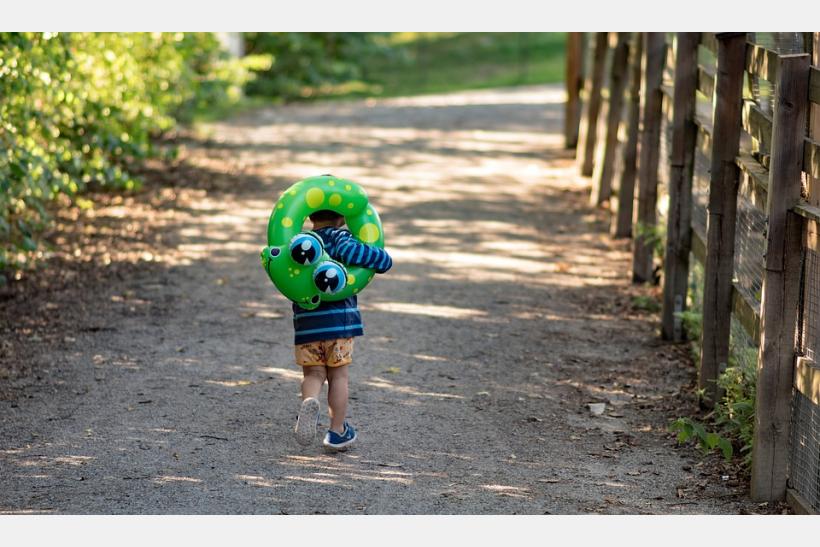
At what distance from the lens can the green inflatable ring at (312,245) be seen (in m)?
5.22

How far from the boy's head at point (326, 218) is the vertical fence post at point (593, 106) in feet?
25.0

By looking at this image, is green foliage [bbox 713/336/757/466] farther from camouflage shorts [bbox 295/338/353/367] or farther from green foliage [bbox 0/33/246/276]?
green foliage [bbox 0/33/246/276]

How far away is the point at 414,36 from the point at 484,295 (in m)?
24.9

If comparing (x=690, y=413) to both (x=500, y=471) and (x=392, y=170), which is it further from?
(x=392, y=170)

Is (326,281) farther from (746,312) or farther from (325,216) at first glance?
(746,312)

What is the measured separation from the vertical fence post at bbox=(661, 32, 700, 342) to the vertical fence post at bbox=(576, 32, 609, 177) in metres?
5.31

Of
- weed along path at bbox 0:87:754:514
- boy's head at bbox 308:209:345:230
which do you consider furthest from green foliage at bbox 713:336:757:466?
boy's head at bbox 308:209:345:230

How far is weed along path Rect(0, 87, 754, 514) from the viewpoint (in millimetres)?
5074

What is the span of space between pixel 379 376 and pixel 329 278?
5.28 feet

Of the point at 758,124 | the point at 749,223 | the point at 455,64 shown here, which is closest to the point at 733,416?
the point at 749,223

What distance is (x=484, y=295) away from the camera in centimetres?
855

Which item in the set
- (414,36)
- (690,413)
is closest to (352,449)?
(690,413)

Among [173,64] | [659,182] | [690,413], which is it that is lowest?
[690,413]

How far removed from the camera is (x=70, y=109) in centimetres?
888
